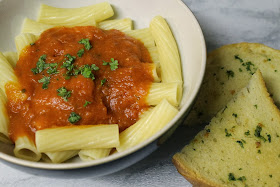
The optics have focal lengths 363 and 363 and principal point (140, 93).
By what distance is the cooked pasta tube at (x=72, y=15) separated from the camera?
333cm

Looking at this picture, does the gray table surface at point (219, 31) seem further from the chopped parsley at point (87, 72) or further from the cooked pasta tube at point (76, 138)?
the chopped parsley at point (87, 72)

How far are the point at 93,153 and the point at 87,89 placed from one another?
18.1 inches

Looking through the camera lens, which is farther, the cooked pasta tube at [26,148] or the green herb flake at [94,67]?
the green herb flake at [94,67]

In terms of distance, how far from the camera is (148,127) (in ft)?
8.58

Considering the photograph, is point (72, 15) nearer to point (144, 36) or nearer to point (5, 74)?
point (144, 36)

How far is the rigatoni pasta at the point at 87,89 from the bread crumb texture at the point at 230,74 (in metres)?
0.66

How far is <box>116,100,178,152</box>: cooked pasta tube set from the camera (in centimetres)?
260

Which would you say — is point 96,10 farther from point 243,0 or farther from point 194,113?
point 243,0

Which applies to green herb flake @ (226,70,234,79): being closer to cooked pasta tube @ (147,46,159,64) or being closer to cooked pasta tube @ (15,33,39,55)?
cooked pasta tube @ (147,46,159,64)

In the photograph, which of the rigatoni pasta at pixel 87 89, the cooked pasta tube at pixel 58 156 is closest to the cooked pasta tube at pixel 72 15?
the rigatoni pasta at pixel 87 89

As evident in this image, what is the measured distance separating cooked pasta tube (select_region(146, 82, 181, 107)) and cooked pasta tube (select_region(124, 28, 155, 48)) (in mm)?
561

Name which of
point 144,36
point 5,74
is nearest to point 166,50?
point 144,36

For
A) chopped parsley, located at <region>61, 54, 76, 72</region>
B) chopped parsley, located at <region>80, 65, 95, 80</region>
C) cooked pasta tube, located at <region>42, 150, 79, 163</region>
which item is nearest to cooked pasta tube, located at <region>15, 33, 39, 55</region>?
chopped parsley, located at <region>61, 54, 76, 72</region>

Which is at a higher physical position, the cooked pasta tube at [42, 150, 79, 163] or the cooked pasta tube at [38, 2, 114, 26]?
the cooked pasta tube at [38, 2, 114, 26]
